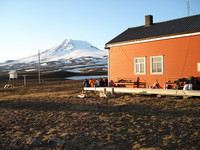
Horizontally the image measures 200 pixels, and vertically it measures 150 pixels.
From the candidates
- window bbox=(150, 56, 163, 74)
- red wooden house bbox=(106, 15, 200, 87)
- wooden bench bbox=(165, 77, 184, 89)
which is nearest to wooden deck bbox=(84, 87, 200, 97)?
wooden bench bbox=(165, 77, 184, 89)

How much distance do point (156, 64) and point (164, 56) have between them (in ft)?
2.81

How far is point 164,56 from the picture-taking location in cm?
1422

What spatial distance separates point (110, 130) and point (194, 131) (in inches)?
103

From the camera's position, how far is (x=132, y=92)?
14.7m

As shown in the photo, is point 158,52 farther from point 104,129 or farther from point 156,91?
point 104,129

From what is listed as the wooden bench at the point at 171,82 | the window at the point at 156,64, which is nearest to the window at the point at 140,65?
the window at the point at 156,64

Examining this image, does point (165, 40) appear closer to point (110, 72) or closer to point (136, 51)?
point (136, 51)

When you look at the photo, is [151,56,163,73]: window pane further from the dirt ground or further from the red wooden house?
the dirt ground

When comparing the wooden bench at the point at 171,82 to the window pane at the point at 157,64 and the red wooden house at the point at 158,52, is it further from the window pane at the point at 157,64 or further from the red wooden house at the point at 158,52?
the window pane at the point at 157,64

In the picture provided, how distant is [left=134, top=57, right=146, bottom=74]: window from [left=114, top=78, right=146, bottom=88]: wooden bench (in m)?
0.71

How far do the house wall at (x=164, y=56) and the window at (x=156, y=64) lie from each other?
0.79 ft

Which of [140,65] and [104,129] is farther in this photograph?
[140,65]

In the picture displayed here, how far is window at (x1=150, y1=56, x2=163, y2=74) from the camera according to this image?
570 inches

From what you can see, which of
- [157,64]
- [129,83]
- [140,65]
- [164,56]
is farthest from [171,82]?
[129,83]
